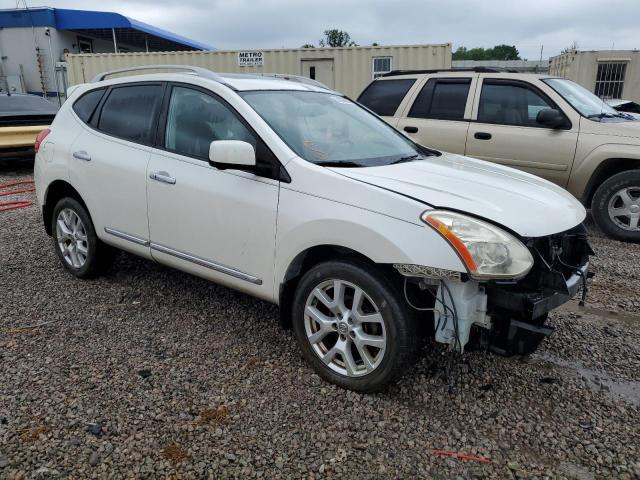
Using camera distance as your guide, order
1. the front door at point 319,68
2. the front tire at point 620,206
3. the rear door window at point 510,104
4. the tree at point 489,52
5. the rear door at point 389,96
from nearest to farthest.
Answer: the front tire at point 620,206
the rear door window at point 510,104
the rear door at point 389,96
the front door at point 319,68
the tree at point 489,52

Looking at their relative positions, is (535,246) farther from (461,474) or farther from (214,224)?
(214,224)

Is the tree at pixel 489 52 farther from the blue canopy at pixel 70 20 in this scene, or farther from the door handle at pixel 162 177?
the door handle at pixel 162 177

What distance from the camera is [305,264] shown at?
308cm

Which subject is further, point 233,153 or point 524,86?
point 524,86

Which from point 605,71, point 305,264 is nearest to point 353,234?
point 305,264

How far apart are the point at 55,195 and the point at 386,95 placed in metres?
4.32

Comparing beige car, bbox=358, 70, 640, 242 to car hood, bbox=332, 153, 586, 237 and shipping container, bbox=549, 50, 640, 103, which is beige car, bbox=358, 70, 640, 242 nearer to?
car hood, bbox=332, 153, 586, 237

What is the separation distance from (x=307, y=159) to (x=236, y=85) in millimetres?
849

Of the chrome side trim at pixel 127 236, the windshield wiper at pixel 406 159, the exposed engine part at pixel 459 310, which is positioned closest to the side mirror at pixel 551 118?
the windshield wiper at pixel 406 159

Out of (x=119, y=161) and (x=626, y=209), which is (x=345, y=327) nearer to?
(x=119, y=161)

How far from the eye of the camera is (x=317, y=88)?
13.3ft

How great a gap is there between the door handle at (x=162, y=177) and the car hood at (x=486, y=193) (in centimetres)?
122

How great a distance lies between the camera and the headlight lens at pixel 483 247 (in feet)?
8.04

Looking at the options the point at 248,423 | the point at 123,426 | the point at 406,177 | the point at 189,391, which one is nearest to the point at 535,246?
the point at 406,177
